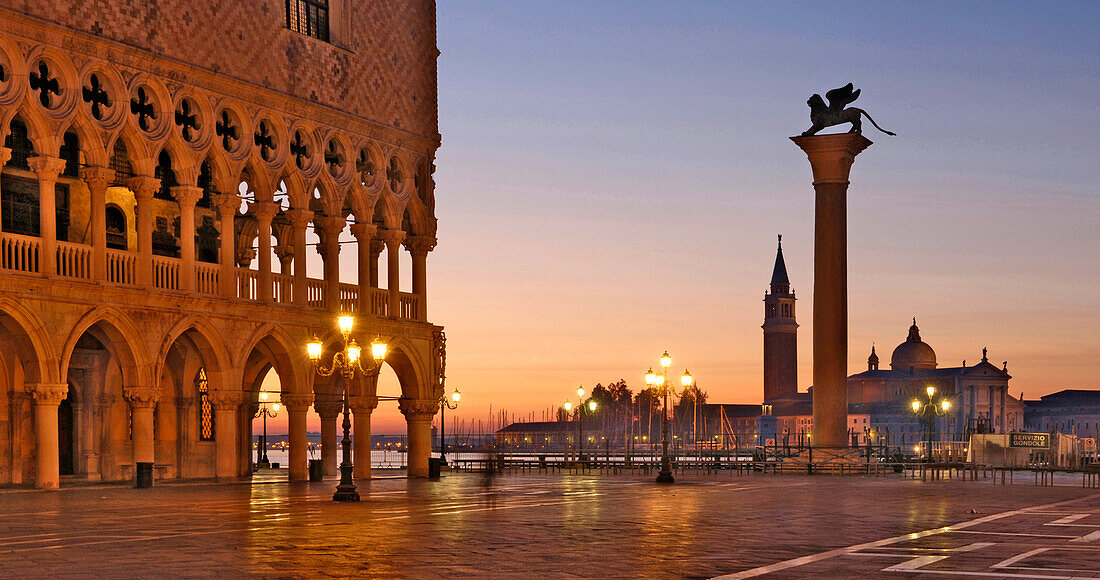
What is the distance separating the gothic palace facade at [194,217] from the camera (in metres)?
31.1

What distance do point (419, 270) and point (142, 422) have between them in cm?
1171

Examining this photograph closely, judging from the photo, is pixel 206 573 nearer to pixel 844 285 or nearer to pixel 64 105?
pixel 64 105

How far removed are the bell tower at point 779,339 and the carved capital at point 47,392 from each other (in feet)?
536

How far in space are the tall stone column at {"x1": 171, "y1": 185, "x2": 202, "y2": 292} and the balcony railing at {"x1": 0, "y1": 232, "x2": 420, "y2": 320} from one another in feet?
0.46

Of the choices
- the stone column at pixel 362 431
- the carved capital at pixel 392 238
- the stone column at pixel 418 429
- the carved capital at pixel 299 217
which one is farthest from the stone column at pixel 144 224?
the stone column at pixel 418 429

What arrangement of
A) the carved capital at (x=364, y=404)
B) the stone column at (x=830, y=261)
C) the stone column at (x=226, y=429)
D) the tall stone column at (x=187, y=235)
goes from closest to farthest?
the tall stone column at (x=187, y=235)
the stone column at (x=226, y=429)
the carved capital at (x=364, y=404)
the stone column at (x=830, y=261)

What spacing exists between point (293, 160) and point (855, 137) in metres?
17.5

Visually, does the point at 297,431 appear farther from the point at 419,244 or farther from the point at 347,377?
the point at 347,377

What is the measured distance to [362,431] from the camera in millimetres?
41500

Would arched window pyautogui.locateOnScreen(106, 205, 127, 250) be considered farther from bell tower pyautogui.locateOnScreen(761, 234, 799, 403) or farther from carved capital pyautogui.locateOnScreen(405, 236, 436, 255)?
bell tower pyautogui.locateOnScreen(761, 234, 799, 403)

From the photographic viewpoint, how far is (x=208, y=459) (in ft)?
131

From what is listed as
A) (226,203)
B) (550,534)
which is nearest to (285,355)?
(226,203)

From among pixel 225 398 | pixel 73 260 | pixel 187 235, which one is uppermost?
pixel 187 235

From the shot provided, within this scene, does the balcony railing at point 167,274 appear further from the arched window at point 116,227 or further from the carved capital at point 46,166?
the arched window at point 116,227
